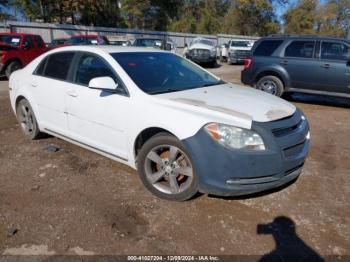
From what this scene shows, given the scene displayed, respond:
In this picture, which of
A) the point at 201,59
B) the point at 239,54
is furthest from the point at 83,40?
the point at 239,54

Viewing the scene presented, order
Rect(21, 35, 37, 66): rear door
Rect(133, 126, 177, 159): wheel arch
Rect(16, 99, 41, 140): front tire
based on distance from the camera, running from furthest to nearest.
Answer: Rect(21, 35, 37, 66): rear door
Rect(16, 99, 41, 140): front tire
Rect(133, 126, 177, 159): wheel arch

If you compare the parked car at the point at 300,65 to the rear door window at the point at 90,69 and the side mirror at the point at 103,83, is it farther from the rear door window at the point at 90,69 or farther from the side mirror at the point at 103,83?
the side mirror at the point at 103,83

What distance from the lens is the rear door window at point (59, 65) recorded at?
15.0 feet

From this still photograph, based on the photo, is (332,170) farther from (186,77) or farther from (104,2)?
(104,2)

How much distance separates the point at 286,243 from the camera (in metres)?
2.96

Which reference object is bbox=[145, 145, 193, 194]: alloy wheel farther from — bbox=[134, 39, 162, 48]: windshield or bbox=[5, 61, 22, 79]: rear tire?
bbox=[134, 39, 162, 48]: windshield

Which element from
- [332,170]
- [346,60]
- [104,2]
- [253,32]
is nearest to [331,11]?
[253,32]

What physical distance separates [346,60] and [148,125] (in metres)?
6.78

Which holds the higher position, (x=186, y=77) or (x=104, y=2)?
(x=104, y=2)

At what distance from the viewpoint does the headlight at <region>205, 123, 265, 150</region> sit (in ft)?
10.1

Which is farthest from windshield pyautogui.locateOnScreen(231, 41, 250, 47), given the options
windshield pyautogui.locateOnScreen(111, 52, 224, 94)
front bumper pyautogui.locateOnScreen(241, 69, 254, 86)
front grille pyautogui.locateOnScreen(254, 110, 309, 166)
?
front grille pyautogui.locateOnScreen(254, 110, 309, 166)

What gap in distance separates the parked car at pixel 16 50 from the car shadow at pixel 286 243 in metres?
13.0

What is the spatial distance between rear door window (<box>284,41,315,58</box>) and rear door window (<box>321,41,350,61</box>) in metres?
0.29

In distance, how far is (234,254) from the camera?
2.81 metres
